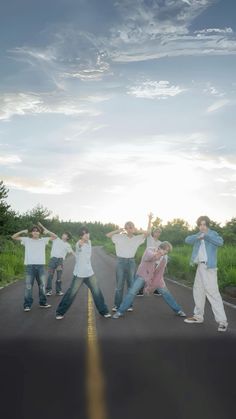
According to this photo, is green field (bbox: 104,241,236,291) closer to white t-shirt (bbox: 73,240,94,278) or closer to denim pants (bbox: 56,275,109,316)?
denim pants (bbox: 56,275,109,316)

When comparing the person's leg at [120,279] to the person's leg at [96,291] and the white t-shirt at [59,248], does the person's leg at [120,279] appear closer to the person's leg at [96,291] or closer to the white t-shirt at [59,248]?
the person's leg at [96,291]

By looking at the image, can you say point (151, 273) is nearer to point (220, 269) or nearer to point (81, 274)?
point (81, 274)

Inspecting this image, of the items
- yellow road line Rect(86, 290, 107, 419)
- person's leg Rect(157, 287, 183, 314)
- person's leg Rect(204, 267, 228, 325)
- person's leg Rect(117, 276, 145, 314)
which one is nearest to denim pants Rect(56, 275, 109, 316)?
person's leg Rect(117, 276, 145, 314)

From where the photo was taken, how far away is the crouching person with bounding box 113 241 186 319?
33.7 feet

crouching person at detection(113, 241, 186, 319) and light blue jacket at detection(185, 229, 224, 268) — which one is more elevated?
light blue jacket at detection(185, 229, 224, 268)

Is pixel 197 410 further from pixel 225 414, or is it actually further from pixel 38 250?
pixel 38 250

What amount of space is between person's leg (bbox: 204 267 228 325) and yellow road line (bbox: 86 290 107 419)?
7.27 ft

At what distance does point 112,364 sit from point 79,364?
0.42 metres

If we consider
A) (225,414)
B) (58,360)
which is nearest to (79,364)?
(58,360)

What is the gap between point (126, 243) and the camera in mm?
11000

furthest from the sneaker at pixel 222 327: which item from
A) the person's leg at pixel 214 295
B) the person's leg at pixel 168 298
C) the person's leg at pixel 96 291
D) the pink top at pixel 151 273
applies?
the person's leg at pixel 96 291

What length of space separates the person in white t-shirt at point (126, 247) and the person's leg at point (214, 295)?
1939 mm

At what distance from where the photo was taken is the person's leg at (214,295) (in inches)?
351

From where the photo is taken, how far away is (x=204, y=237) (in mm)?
9250
